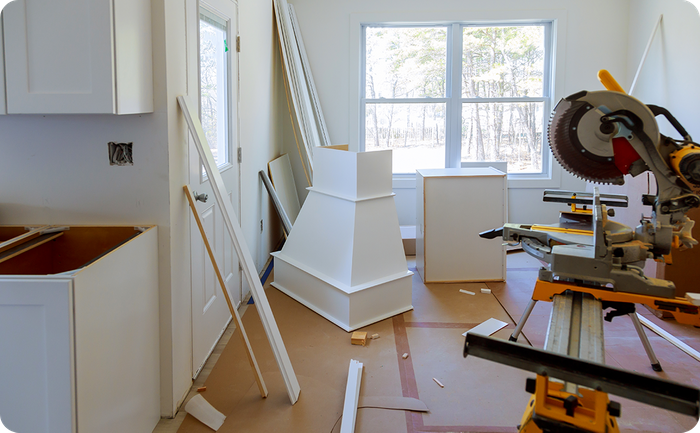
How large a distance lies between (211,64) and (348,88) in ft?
8.44

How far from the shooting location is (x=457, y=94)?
5.43 m

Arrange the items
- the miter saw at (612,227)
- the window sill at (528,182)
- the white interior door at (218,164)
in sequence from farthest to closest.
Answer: the window sill at (528,182), the white interior door at (218,164), the miter saw at (612,227)

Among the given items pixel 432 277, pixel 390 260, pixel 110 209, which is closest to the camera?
pixel 110 209

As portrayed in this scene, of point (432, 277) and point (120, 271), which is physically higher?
point (120, 271)

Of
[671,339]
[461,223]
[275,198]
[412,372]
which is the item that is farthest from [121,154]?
A: [671,339]

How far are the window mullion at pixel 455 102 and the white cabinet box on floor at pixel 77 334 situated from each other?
13.1ft

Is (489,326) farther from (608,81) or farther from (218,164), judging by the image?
(218,164)

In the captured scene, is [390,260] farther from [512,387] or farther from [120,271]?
[120,271]

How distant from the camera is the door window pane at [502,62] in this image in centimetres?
538

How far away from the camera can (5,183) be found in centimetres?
211

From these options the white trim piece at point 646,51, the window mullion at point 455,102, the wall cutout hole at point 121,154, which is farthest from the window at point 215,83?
the white trim piece at point 646,51

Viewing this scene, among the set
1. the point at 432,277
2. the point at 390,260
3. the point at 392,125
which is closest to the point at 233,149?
the point at 390,260

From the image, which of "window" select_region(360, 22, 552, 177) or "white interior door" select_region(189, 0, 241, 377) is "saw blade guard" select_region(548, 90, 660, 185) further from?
"window" select_region(360, 22, 552, 177)

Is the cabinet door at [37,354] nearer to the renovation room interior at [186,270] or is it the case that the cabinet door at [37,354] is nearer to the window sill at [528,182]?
the renovation room interior at [186,270]
